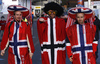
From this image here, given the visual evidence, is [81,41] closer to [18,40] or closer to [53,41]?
[53,41]

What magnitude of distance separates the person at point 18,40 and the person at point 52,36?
362 millimetres

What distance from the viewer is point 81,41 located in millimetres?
4137

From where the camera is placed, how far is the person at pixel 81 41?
13.6 feet

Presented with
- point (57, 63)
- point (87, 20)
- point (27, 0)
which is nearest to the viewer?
point (87, 20)

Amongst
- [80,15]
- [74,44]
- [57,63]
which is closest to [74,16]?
[80,15]

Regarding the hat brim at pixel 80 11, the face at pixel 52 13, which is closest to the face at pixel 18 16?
the face at pixel 52 13

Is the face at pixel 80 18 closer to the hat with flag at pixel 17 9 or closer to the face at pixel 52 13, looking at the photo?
the face at pixel 52 13

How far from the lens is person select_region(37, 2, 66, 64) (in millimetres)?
4668

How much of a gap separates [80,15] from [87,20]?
0.29 meters

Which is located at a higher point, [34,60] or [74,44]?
[74,44]

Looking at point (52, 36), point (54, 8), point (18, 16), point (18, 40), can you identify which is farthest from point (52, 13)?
point (18, 40)

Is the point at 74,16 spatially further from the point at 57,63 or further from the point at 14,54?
the point at 14,54

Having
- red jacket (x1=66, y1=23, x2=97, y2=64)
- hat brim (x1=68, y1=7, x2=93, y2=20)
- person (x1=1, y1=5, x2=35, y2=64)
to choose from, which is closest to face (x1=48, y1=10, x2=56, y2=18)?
hat brim (x1=68, y1=7, x2=93, y2=20)

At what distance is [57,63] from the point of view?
15.6 ft
